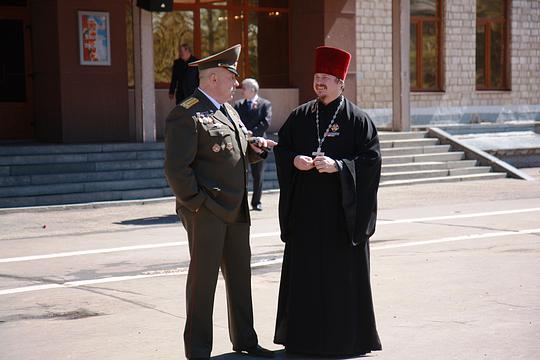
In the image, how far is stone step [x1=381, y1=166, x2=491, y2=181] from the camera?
18953 millimetres

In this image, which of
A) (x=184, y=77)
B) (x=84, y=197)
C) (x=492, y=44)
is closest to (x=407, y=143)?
(x=184, y=77)

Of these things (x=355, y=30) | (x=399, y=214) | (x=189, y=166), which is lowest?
(x=399, y=214)

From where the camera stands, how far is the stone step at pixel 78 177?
15547 millimetres

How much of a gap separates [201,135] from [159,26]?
1597 centimetres

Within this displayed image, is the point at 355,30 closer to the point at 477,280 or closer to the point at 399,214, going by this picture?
the point at 399,214

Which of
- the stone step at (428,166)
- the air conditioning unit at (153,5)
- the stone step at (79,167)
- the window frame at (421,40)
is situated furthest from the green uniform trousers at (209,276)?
the window frame at (421,40)

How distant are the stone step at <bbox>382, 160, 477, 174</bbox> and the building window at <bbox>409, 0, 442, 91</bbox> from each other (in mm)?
5148

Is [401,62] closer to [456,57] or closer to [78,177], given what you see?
[456,57]

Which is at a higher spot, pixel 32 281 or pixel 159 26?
pixel 159 26

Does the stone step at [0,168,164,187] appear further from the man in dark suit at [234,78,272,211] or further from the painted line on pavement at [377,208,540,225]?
the painted line on pavement at [377,208,540,225]

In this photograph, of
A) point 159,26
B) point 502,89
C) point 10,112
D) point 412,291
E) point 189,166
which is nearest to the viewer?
point 189,166

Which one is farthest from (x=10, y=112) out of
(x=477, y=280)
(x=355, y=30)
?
(x=477, y=280)

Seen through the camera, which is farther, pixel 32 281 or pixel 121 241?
pixel 121 241

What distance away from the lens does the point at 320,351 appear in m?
6.31
